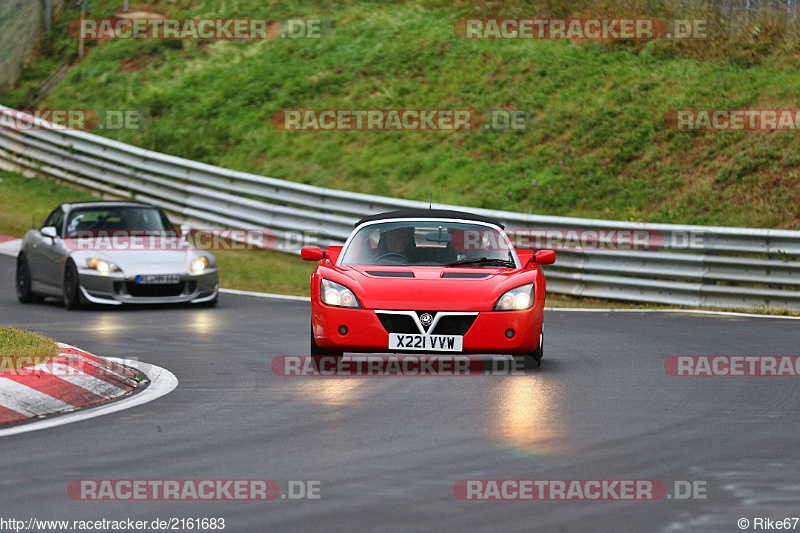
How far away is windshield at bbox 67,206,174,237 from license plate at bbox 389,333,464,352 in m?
8.53

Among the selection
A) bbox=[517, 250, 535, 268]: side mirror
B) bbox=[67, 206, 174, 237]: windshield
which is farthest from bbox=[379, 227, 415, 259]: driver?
bbox=[67, 206, 174, 237]: windshield

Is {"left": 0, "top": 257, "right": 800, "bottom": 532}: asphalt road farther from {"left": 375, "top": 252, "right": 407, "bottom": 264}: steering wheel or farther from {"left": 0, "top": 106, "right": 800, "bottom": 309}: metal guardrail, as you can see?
{"left": 0, "top": 106, "right": 800, "bottom": 309}: metal guardrail

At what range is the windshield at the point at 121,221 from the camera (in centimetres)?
1820

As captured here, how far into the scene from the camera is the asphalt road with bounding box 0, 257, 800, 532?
19.5 feet

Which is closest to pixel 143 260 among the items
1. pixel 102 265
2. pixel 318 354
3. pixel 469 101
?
pixel 102 265

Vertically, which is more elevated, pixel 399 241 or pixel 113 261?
pixel 399 241

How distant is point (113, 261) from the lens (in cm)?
1694

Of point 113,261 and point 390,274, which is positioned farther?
point 113,261

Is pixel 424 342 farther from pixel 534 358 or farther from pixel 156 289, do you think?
pixel 156 289

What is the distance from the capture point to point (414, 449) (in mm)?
7449

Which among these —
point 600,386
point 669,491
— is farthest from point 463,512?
point 600,386

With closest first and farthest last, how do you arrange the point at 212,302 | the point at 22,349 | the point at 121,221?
the point at 22,349
the point at 212,302
the point at 121,221

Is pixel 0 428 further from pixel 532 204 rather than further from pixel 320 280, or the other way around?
pixel 532 204

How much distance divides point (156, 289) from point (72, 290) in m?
1.08
